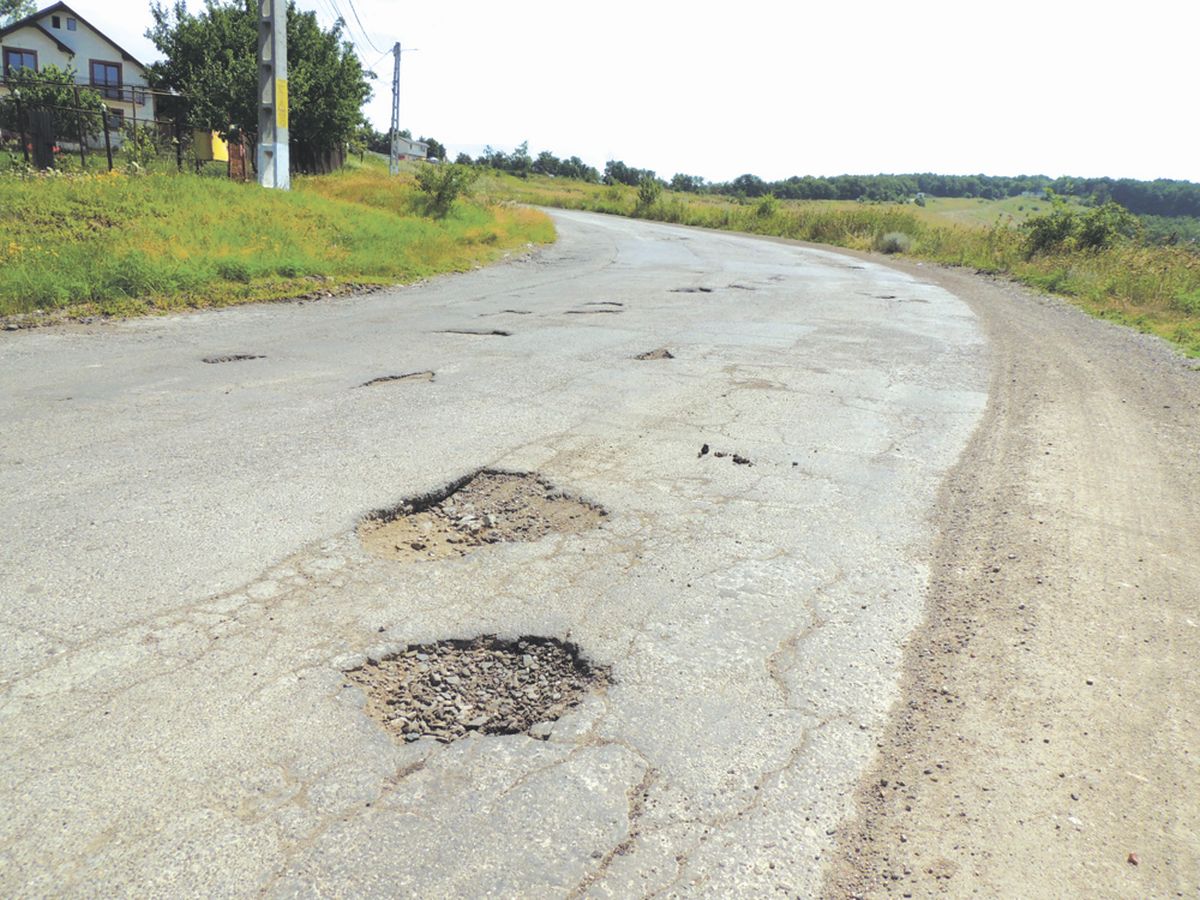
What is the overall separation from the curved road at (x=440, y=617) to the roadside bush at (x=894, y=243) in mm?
21084

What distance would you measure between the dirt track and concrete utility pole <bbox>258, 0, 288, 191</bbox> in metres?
18.2

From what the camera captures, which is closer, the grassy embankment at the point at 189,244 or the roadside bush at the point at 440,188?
the grassy embankment at the point at 189,244

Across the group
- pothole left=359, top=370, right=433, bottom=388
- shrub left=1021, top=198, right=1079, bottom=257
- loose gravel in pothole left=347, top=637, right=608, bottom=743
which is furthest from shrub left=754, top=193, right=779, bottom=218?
loose gravel in pothole left=347, top=637, right=608, bottom=743

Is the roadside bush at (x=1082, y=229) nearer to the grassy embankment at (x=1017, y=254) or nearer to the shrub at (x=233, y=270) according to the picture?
the grassy embankment at (x=1017, y=254)

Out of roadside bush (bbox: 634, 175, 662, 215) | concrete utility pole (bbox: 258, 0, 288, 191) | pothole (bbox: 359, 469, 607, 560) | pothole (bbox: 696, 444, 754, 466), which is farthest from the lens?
roadside bush (bbox: 634, 175, 662, 215)

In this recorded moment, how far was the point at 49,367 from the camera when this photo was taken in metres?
7.20

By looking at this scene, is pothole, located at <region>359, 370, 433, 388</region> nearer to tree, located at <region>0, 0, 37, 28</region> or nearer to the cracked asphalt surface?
the cracked asphalt surface

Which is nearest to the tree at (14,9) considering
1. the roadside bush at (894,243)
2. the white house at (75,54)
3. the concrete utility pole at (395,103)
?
the white house at (75,54)

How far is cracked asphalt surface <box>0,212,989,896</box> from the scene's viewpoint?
219cm

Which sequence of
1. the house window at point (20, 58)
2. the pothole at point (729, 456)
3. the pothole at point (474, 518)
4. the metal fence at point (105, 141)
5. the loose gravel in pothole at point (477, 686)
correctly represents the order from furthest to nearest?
the house window at point (20, 58)
the metal fence at point (105, 141)
the pothole at point (729, 456)
the pothole at point (474, 518)
the loose gravel in pothole at point (477, 686)

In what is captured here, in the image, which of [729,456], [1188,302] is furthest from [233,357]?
[1188,302]

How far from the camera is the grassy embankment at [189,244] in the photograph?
10242mm

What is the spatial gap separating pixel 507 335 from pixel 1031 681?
7.15 m

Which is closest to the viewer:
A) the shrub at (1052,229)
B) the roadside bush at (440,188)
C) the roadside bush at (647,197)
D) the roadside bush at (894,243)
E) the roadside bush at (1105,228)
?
the roadside bush at (1105,228)
